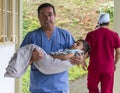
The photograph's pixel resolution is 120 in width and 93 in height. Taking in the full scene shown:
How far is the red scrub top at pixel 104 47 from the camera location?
11.3ft

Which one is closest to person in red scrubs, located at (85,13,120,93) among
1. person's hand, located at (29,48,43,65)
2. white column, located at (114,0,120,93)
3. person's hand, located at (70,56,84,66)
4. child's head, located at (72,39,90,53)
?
white column, located at (114,0,120,93)

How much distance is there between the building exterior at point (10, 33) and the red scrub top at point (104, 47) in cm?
37

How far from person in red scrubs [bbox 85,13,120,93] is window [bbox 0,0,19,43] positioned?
1.00 metres

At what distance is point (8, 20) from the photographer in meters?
3.55

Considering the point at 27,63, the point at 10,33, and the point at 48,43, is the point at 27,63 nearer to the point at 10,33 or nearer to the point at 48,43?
the point at 48,43

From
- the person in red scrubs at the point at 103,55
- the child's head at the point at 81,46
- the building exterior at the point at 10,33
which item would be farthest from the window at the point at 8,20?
the child's head at the point at 81,46

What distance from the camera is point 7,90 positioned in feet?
11.7

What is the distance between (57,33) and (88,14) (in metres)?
2.89

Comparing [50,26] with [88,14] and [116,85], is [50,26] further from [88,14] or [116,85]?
[88,14]

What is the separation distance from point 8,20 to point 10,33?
0.55ft

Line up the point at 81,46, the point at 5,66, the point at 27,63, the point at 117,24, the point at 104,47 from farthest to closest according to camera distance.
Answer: the point at 117,24, the point at 104,47, the point at 5,66, the point at 81,46, the point at 27,63

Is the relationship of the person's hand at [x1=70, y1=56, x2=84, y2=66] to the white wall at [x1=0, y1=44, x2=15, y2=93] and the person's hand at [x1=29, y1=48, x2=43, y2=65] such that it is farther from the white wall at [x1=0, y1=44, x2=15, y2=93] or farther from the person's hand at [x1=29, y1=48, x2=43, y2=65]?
the white wall at [x1=0, y1=44, x2=15, y2=93]

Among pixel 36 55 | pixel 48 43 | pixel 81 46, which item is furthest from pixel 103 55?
pixel 36 55

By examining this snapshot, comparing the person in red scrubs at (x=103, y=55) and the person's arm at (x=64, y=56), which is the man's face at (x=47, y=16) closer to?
the person's arm at (x=64, y=56)
